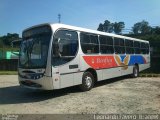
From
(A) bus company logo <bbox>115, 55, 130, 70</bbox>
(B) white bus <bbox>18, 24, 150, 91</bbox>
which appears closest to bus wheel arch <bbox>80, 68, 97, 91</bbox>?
(B) white bus <bbox>18, 24, 150, 91</bbox>

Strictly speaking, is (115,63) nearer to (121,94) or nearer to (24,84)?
(121,94)

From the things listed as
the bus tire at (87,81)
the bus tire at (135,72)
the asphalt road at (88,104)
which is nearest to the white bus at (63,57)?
the bus tire at (87,81)

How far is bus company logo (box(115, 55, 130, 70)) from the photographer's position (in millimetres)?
15419

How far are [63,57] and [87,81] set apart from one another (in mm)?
2329

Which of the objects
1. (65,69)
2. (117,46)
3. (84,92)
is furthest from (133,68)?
(65,69)

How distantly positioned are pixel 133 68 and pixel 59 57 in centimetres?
942

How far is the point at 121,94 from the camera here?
35.7ft

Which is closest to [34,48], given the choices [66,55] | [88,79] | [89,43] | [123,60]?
[66,55]

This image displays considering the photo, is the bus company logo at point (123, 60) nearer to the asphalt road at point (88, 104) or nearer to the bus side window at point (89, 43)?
the bus side window at point (89, 43)

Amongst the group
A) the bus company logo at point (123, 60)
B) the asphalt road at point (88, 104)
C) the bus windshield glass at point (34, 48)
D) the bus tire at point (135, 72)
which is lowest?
the asphalt road at point (88, 104)

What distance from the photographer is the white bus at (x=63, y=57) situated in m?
10.0

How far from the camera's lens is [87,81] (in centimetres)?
1214

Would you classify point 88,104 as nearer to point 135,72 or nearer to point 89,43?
point 89,43

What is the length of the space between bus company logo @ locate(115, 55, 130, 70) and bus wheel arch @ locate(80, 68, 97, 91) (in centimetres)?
295
